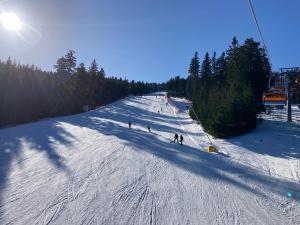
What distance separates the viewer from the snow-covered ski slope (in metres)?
11.9

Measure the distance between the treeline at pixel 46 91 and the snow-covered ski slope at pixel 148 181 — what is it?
28.0m

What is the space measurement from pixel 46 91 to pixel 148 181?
172 feet

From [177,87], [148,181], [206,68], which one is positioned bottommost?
[148,181]

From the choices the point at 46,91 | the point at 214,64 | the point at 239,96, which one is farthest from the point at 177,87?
the point at 239,96

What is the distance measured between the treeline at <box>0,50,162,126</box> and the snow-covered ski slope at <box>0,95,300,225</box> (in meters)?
28.0

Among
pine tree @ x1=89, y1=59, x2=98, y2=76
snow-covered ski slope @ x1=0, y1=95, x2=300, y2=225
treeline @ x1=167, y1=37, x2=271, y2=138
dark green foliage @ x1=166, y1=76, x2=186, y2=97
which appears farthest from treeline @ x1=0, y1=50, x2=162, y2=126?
dark green foliage @ x1=166, y1=76, x2=186, y2=97

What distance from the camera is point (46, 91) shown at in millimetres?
61812

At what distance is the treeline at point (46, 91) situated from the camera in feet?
175

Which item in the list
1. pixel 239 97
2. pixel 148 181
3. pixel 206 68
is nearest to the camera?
pixel 148 181

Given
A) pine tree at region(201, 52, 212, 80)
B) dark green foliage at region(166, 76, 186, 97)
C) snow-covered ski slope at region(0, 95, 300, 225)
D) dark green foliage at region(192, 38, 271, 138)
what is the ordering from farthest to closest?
1. dark green foliage at region(166, 76, 186, 97)
2. pine tree at region(201, 52, 212, 80)
3. dark green foliage at region(192, 38, 271, 138)
4. snow-covered ski slope at region(0, 95, 300, 225)

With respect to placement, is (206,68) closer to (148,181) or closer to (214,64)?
(214,64)

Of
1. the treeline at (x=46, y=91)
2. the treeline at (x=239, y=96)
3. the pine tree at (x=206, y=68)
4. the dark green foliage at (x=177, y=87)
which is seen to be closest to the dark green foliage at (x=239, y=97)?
the treeline at (x=239, y=96)

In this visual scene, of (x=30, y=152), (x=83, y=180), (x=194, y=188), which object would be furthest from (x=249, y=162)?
(x=30, y=152)

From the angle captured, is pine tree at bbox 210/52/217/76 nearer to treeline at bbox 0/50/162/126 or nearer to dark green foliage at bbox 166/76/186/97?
treeline at bbox 0/50/162/126
